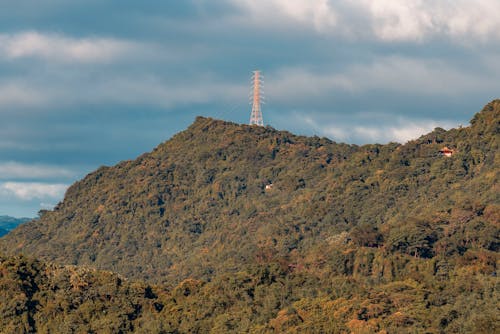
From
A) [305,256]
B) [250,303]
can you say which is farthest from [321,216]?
[250,303]

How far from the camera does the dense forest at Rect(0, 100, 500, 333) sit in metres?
102

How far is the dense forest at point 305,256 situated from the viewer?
102438mm

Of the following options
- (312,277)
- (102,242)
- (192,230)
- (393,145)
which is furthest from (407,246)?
(102,242)

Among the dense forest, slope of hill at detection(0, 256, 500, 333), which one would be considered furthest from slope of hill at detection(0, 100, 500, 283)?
slope of hill at detection(0, 256, 500, 333)

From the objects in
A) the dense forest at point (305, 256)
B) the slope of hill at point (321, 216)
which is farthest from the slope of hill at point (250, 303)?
the slope of hill at point (321, 216)

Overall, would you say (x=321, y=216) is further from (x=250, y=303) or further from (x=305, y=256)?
(x=250, y=303)

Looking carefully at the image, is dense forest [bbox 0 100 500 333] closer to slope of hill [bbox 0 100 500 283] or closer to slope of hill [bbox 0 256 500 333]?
slope of hill [bbox 0 256 500 333]

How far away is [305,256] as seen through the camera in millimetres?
133500

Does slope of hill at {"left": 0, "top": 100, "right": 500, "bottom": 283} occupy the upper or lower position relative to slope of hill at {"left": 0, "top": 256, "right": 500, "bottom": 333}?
upper

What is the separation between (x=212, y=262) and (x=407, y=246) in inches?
1784

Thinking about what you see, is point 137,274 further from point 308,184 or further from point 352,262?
point 352,262

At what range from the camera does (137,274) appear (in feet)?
579

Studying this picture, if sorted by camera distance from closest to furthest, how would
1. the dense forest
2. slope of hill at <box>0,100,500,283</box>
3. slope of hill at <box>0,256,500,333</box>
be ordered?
slope of hill at <box>0,256,500,333</box>
the dense forest
slope of hill at <box>0,100,500,283</box>

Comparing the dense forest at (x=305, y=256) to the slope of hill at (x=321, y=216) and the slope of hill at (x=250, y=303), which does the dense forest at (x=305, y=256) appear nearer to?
the slope of hill at (x=250, y=303)
